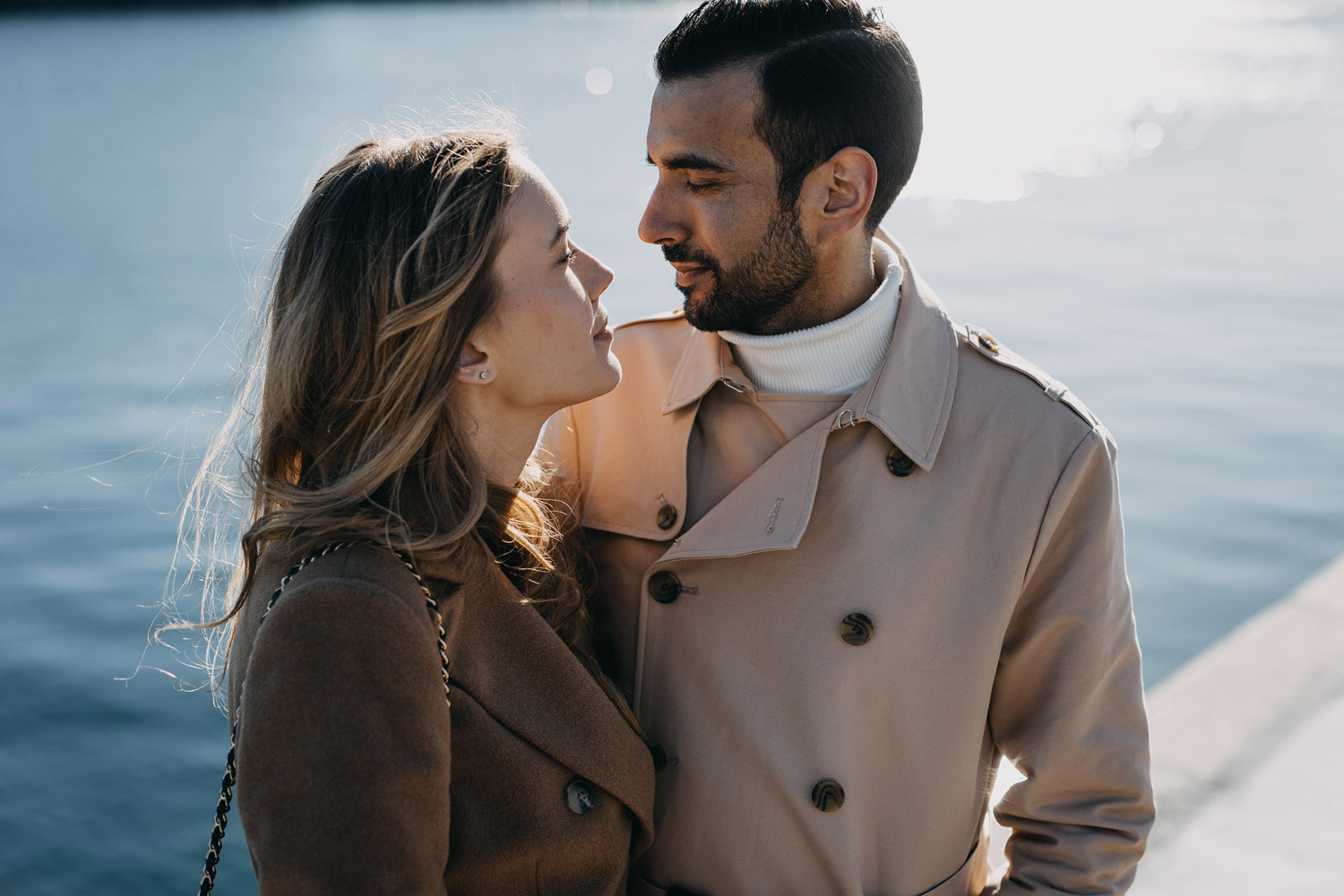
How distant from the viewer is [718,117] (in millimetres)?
2256

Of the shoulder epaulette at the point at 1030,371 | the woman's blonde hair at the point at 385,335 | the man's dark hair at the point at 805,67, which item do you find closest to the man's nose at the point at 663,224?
the man's dark hair at the point at 805,67

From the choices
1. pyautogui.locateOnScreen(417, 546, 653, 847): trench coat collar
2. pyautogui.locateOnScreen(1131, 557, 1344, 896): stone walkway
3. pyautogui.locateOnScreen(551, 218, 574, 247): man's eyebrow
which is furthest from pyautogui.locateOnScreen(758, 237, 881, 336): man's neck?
pyautogui.locateOnScreen(1131, 557, 1344, 896): stone walkway

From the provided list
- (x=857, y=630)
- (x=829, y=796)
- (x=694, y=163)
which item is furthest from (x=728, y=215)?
(x=829, y=796)

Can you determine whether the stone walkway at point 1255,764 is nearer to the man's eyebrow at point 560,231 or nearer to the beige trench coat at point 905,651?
the beige trench coat at point 905,651

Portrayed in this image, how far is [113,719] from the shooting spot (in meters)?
4.58

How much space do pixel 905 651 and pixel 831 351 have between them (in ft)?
1.83

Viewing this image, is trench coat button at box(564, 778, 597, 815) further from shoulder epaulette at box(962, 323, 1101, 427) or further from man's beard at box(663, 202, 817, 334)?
shoulder epaulette at box(962, 323, 1101, 427)

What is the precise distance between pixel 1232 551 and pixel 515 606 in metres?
5.13

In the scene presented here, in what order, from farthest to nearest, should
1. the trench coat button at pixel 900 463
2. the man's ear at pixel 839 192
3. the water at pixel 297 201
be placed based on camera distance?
the water at pixel 297 201 < the man's ear at pixel 839 192 < the trench coat button at pixel 900 463

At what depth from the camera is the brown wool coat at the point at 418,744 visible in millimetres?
1449

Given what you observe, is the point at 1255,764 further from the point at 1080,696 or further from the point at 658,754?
the point at 658,754

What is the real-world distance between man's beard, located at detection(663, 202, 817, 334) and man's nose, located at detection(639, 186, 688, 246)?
0.06 m

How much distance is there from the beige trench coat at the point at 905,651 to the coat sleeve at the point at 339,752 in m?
0.63

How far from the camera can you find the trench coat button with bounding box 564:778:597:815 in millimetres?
1819
